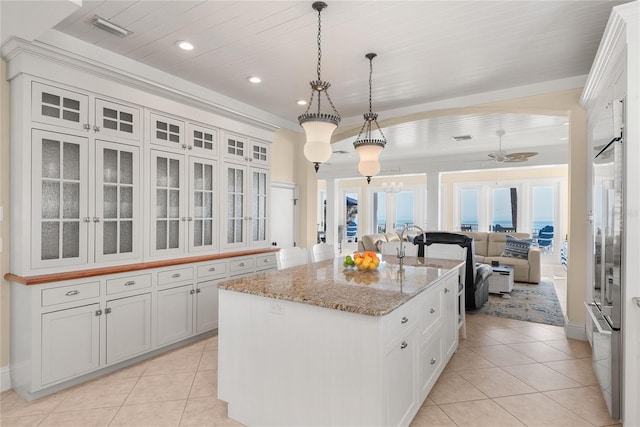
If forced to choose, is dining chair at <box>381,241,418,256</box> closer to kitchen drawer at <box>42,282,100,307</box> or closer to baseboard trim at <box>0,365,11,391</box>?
kitchen drawer at <box>42,282,100,307</box>

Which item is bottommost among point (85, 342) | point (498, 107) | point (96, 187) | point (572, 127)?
point (85, 342)

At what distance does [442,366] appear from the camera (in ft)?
9.15

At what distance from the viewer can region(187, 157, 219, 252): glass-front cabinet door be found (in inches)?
144

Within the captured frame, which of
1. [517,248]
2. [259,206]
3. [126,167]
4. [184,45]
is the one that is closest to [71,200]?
[126,167]

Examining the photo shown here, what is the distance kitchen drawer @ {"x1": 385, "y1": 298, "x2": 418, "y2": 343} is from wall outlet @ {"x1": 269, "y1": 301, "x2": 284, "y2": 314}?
608 millimetres

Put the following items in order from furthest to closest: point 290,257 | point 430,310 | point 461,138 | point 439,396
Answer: point 461,138 < point 290,257 < point 439,396 < point 430,310

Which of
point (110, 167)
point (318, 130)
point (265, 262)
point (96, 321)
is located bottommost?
point (96, 321)

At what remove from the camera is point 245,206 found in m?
4.33

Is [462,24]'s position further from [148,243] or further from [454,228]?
[454,228]

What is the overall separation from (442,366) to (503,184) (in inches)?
348

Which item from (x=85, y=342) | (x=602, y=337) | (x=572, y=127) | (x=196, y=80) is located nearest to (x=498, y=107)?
(x=572, y=127)

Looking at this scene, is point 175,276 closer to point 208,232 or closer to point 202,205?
point 208,232

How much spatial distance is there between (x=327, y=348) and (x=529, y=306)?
177 inches

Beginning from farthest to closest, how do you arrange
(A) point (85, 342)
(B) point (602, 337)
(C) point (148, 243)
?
(C) point (148, 243), (A) point (85, 342), (B) point (602, 337)
